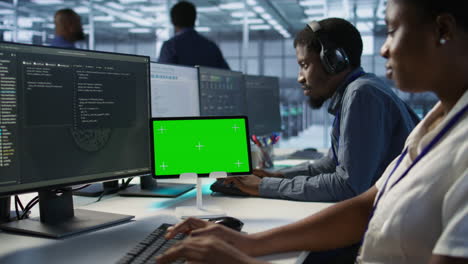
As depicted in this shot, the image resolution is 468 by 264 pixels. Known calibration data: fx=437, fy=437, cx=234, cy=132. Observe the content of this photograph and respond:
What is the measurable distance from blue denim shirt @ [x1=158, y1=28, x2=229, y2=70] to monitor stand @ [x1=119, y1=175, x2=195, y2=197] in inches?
63.7

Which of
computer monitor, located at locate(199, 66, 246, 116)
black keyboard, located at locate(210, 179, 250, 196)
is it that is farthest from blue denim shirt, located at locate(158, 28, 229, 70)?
black keyboard, located at locate(210, 179, 250, 196)

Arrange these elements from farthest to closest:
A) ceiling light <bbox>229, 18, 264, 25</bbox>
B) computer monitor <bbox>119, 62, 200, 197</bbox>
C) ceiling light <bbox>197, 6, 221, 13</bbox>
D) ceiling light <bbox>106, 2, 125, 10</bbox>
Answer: ceiling light <bbox>106, 2, 125, 10</bbox>, ceiling light <bbox>197, 6, 221, 13</bbox>, ceiling light <bbox>229, 18, 264, 25</bbox>, computer monitor <bbox>119, 62, 200, 197</bbox>

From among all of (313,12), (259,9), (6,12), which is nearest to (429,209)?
(313,12)

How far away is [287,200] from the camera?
1.56m

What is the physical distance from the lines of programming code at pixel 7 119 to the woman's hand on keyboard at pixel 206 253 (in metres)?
0.48

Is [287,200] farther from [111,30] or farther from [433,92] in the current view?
[111,30]

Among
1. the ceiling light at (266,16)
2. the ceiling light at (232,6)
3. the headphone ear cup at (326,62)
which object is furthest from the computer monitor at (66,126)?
the ceiling light at (266,16)

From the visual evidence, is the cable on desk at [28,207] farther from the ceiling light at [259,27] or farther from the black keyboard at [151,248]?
the ceiling light at [259,27]

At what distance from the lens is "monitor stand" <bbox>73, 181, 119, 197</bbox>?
167 cm

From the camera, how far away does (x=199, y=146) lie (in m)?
1.40

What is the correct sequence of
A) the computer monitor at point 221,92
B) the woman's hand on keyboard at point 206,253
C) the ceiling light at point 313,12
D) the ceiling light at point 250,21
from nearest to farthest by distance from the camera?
the woman's hand on keyboard at point 206,253, the computer monitor at point 221,92, the ceiling light at point 313,12, the ceiling light at point 250,21

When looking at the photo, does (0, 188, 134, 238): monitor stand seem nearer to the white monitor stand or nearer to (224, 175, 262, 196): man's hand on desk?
the white monitor stand

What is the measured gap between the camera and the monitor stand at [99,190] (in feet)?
5.47

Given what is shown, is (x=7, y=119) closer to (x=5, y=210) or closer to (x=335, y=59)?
(x=5, y=210)
